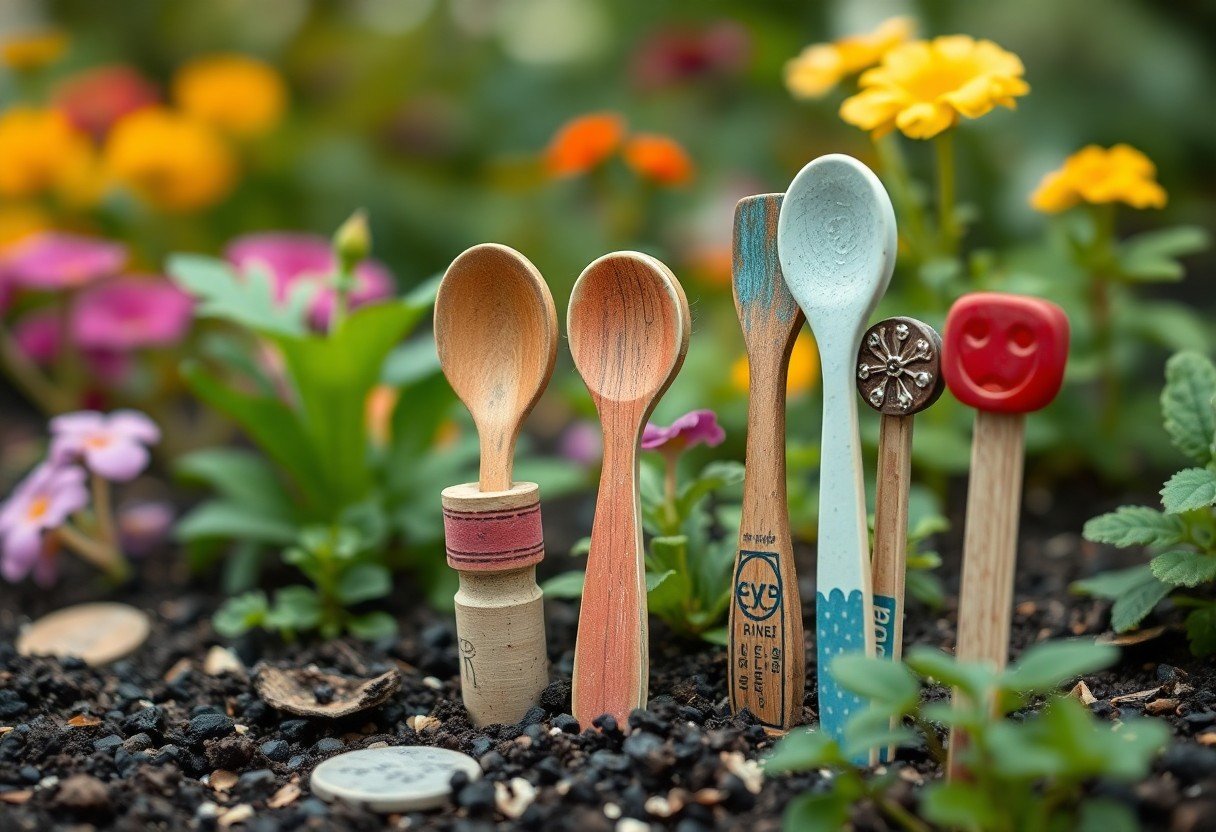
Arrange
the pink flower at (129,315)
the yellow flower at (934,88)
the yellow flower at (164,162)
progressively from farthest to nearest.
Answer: the yellow flower at (164,162) → the pink flower at (129,315) → the yellow flower at (934,88)

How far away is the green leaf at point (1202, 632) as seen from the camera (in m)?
1.25

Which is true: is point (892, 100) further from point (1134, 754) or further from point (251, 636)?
point (251, 636)

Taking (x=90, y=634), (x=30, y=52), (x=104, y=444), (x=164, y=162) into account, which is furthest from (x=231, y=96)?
(x=90, y=634)

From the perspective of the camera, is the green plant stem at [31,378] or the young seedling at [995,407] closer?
the young seedling at [995,407]

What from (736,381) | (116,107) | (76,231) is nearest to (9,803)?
(736,381)

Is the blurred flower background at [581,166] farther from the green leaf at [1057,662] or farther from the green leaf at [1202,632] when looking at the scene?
the green leaf at [1057,662]

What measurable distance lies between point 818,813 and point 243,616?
101 cm

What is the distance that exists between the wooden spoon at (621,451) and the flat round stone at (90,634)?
877mm

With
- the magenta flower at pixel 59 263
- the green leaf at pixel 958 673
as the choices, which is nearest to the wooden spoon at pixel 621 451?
the green leaf at pixel 958 673

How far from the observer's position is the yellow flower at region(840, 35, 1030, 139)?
49.6 inches

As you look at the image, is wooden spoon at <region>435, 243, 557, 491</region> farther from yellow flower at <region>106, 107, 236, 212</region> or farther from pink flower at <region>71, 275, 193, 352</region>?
yellow flower at <region>106, 107, 236, 212</region>

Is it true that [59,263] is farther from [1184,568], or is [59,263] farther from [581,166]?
[1184,568]

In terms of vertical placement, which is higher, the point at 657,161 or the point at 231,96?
the point at 231,96

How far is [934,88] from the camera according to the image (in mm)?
1336
